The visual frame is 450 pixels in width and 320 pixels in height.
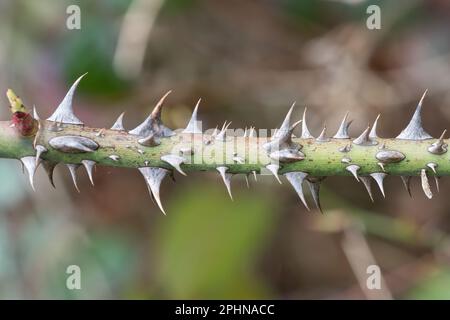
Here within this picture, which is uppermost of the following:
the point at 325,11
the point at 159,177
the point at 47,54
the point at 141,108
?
the point at 325,11

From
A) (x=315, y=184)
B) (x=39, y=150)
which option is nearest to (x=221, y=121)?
(x=315, y=184)

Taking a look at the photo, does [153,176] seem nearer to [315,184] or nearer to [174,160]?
[174,160]

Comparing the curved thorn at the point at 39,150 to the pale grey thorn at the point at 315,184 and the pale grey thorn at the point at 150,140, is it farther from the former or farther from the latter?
the pale grey thorn at the point at 315,184

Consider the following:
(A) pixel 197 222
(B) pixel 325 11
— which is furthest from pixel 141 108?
(B) pixel 325 11

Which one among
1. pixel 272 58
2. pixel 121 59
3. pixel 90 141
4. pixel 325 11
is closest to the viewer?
pixel 90 141

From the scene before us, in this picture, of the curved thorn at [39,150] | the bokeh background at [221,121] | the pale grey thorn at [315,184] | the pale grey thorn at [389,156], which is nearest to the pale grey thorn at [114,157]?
the curved thorn at [39,150]

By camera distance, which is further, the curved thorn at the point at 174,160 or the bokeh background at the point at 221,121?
the bokeh background at the point at 221,121

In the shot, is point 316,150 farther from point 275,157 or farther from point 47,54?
point 47,54

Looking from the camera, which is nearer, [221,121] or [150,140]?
A: [150,140]

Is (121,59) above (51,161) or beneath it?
above
